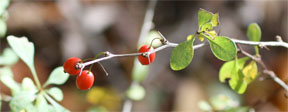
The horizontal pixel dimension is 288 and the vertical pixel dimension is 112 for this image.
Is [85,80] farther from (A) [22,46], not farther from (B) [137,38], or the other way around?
(B) [137,38]

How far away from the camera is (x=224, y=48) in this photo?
809mm

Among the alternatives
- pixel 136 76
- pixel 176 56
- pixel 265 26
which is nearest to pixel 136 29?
pixel 265 26

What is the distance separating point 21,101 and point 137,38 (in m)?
2.23

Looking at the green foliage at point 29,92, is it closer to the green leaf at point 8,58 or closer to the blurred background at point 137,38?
the green leaf at point 8,58

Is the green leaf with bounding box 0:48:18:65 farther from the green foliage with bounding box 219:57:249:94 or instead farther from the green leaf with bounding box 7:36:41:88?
the green foliage with bounding box 219:57:249:94

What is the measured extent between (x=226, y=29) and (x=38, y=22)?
1.90 m

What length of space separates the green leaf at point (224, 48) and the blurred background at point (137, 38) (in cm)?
203

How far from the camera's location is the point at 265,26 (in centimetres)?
314

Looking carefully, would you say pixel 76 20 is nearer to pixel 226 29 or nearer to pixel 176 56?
pixel 226 29

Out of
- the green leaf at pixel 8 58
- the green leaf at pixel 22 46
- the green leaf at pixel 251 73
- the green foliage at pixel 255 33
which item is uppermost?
the green leaf at pixel 8 58

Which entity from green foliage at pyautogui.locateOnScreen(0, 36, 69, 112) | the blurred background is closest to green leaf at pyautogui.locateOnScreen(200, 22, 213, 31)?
green foliage at pyautogui.locateOnScreen(0, 36, 69, 112)

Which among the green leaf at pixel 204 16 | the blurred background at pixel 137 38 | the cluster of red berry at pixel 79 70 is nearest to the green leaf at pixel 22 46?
the cluster of red berry at pixel 79 70

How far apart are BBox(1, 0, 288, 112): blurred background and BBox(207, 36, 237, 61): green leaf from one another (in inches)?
80.0

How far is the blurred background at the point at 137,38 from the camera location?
294 cm
